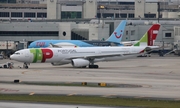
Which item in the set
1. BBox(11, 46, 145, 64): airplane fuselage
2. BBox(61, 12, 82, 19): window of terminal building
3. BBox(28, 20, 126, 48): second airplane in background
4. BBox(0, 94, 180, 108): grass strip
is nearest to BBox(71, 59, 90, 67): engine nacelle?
BBox(11, 46, 145, 64): airplane fuselage

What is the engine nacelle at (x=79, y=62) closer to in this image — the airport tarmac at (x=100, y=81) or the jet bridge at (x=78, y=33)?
the airport tarmac at (x=100, y=81)

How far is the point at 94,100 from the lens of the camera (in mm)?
42469

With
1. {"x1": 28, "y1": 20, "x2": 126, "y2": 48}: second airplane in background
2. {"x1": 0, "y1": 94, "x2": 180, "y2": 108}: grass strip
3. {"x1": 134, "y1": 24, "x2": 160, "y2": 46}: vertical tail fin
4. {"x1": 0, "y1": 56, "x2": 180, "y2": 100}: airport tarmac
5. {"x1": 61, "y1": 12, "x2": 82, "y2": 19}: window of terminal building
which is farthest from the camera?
{"x1": 61, "y1": 12, "x2": 82, "y2": 19}: window of terminal building

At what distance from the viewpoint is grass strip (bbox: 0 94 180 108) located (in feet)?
132

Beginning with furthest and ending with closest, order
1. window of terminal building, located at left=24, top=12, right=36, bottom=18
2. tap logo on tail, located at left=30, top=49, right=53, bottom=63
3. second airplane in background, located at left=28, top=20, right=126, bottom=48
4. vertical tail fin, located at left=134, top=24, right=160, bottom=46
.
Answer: window of terminal building, located at left=24, top=12, right=36, bottom=18 → second airplane in background, located at left=28, top=20, right=126, bottom=48 → vertical tail fin, located at left=134, top=24, right=160, bottom=46 → tap logo on tail, located at left=30, top=49, right=53, bottom=63

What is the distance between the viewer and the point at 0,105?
3894cm

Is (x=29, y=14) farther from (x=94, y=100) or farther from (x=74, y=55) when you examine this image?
(x=94, y=100)

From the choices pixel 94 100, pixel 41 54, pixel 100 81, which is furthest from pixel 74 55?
pixel 94 100

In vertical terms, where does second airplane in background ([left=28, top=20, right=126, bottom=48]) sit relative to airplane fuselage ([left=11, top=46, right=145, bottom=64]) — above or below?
above

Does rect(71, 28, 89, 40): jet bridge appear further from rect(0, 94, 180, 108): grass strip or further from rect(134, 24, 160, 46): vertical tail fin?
rect(0, 94, 180, 108): grass strip

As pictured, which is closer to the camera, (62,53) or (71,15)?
(62,53)

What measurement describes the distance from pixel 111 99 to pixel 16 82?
14.6m

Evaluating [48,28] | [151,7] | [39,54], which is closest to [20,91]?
[39,54]

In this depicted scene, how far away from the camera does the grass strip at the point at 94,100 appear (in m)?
40.3
